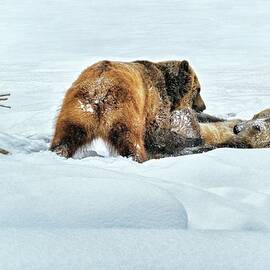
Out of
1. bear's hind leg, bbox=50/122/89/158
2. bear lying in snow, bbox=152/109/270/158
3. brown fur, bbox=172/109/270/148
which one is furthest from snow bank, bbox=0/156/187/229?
brown fur, bbox=172/109/270/148

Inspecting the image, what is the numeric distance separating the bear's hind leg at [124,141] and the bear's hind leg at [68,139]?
0.76 feet

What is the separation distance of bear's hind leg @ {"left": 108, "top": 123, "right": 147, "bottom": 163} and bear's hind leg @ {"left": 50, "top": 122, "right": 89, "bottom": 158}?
0.23 metres

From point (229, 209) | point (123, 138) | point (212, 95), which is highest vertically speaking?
point (229, 209)

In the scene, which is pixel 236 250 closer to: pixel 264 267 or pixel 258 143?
pixel 264 267

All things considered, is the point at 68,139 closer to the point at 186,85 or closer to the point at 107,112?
the point at 107,112

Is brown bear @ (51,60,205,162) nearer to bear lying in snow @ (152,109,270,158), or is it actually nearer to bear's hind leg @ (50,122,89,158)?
bear's hind leg @ (50,122,89,158)

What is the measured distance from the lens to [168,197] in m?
2.22

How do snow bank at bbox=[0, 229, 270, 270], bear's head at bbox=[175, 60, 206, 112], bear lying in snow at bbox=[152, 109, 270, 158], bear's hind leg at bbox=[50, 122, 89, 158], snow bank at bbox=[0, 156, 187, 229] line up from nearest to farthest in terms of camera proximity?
snow bank at bbox=[0, 229, 270, 270] → snow bank at bbox=[0, 156, 187, 229] → bear's hind leg at bbox=[50, 122, 89, 158] → bear lying in snow at bbox=[152, 109, 270, 158] → bear's head at bbox=[175, 60, 206, 112]

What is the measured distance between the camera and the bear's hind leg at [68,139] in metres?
5.31

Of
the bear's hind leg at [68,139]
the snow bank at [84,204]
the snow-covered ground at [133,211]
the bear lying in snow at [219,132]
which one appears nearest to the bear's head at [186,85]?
the bear lying in snow at [219,132]

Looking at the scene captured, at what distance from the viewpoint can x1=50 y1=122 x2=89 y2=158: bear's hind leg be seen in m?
5.31

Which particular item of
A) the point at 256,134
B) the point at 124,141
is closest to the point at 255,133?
the point at 256,134

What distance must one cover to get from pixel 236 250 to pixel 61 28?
25.8 m

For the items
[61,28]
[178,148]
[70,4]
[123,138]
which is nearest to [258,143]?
[178,148]
